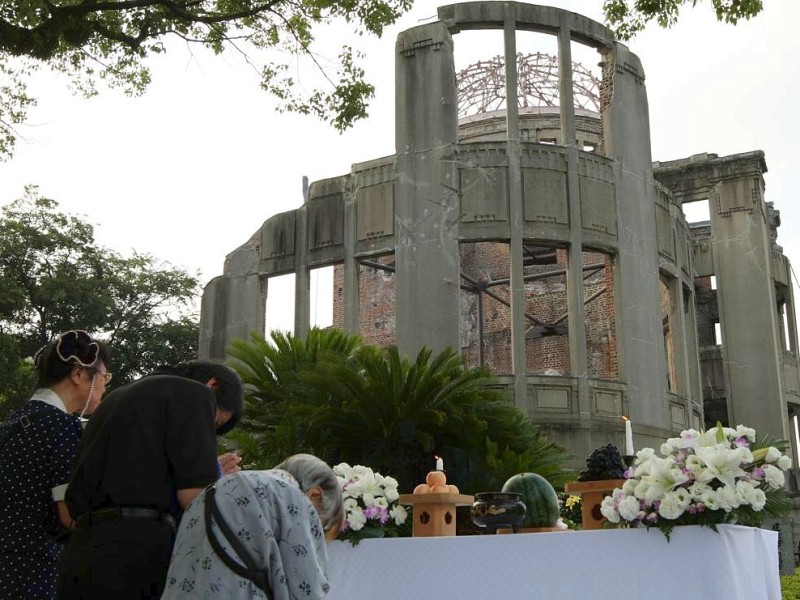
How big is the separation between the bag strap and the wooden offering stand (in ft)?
8.17

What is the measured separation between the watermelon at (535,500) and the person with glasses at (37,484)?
7.91ft

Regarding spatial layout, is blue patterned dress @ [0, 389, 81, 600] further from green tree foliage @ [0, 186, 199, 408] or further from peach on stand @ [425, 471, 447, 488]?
green tree foliage @ [0, 186, 199, 408]

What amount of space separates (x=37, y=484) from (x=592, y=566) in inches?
92.2

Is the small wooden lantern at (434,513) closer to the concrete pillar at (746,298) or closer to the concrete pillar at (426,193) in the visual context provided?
the concrete pillar at (426,193)

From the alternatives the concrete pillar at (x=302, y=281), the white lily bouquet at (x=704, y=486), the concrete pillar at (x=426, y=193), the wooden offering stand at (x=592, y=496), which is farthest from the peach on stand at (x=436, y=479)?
the concrete pillar at (x=302, y=281)

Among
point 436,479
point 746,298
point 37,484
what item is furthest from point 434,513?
point 746,298

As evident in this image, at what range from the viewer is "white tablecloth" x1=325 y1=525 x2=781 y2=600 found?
13.6 ft

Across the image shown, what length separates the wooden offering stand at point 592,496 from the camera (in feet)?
16.0

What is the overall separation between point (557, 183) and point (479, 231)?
6.39 feet

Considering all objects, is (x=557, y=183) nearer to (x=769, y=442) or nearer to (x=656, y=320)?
(x=656, y=320)

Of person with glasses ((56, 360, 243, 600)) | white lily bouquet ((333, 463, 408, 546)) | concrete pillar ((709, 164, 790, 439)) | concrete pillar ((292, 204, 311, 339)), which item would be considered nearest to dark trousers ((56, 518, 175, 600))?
person with glasses ((56, 360, 243, 600))

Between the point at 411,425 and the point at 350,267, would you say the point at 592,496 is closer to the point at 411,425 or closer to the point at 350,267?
the point at 411,425

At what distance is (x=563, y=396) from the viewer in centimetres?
1850

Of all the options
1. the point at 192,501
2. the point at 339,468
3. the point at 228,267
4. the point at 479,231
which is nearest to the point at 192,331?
the point at 228,267
